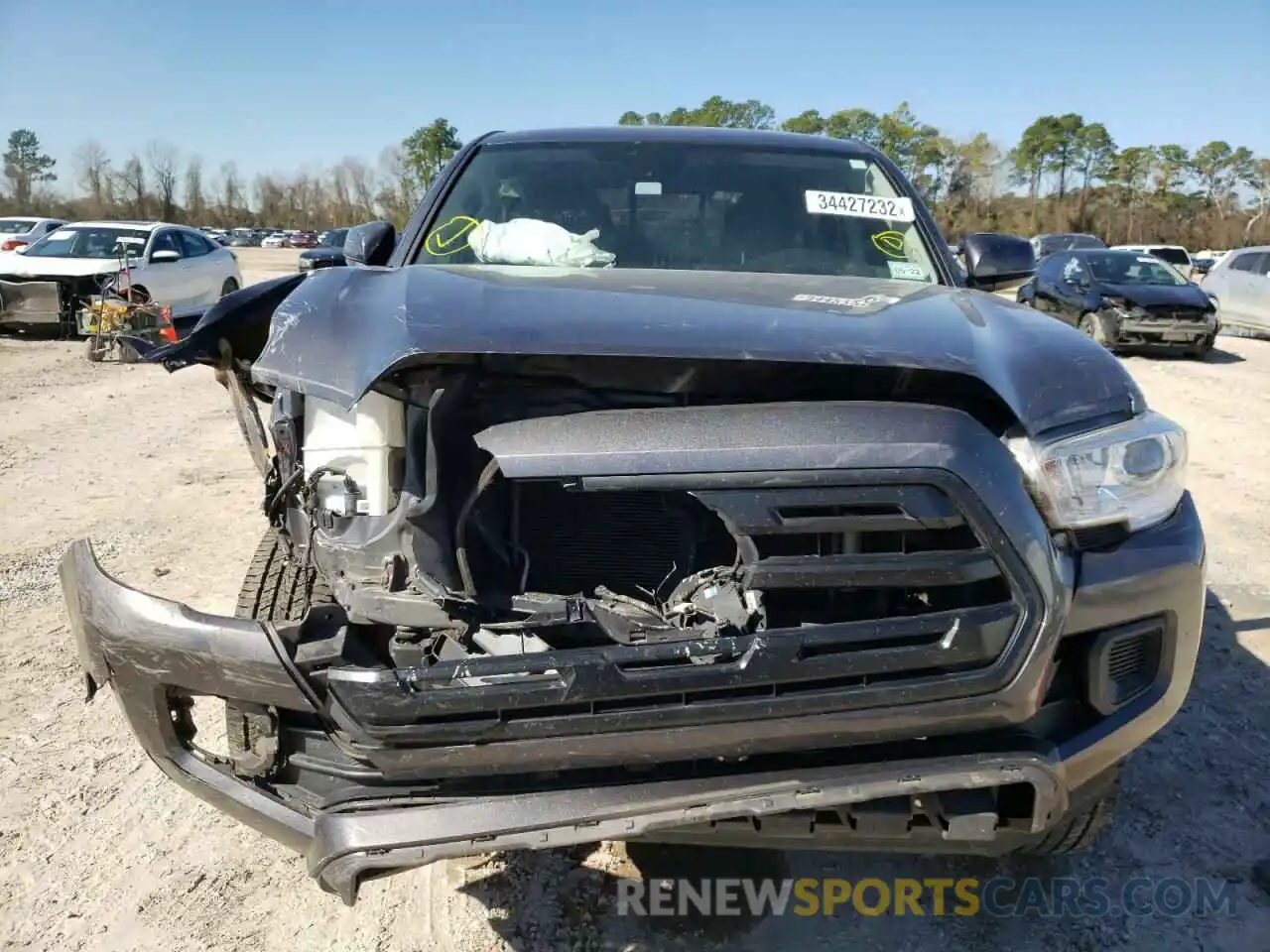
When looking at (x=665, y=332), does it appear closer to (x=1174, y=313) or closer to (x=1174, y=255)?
(x=1174, y=313)

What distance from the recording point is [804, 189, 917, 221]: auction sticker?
3.21 meters

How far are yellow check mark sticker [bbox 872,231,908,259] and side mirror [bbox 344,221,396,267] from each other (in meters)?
1.70

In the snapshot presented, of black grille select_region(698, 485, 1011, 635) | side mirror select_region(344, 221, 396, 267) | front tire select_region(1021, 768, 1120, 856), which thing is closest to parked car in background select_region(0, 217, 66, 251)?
side mirror select_region(344, 221, 396, 267)

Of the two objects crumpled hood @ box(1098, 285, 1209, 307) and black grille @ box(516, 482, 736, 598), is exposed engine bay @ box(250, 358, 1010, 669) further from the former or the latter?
crumpled hood @ box(1098, 285, 1209, 307)

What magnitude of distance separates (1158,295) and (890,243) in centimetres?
1239

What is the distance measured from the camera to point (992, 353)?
1.89 metres

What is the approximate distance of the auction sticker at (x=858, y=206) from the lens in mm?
3209

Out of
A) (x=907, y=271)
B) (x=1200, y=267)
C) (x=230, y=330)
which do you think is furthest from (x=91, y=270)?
(x=1200, y=267)

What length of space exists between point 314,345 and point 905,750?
141cm

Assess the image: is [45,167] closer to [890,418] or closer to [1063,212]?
[1063,212]

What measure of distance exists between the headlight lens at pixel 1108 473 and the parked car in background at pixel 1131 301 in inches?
467

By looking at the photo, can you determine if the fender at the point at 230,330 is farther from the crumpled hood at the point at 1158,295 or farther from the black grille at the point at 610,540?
the crumpled hood at the point at 1158,295

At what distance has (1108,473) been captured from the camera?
1.81m

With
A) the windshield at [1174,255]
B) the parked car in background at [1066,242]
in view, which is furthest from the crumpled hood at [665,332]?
the windshield at [1174,255]
